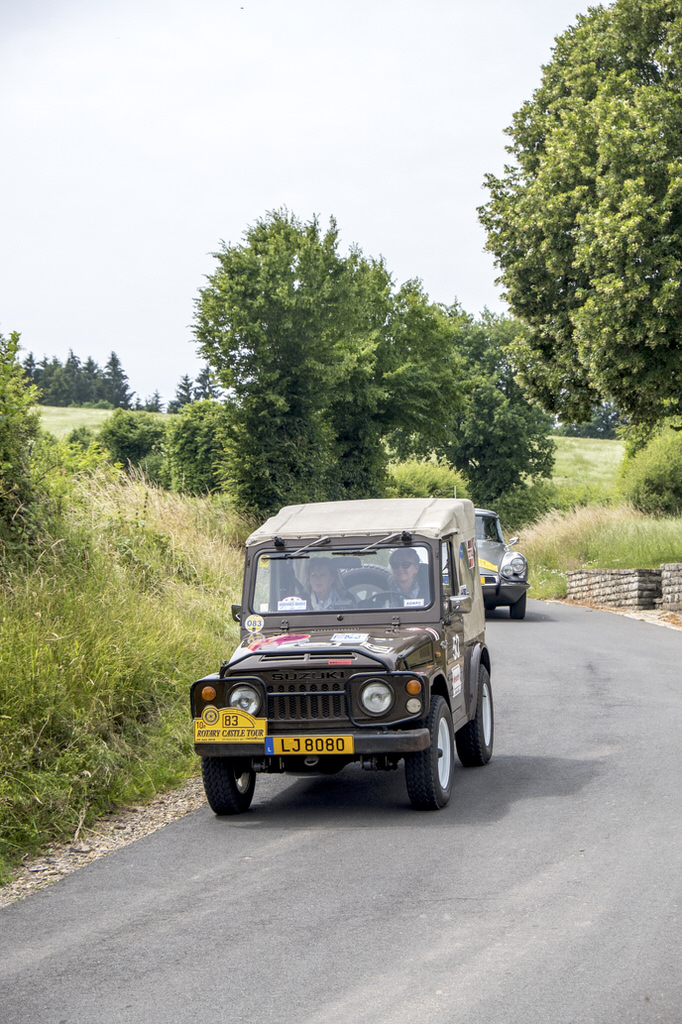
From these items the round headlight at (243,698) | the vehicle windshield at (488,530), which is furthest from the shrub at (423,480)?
the round headlight at (243,698)

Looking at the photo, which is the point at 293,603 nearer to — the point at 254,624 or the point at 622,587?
the point at 254,624

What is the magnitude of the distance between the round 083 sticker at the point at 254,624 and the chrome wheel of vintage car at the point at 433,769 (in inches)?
61.4

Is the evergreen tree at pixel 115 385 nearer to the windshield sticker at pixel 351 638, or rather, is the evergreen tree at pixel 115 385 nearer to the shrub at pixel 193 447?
the shrub at pixel 193 447

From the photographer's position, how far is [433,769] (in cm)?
740

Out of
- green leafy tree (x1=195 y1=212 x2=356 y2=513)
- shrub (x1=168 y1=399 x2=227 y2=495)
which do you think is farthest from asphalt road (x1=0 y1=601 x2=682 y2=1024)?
shrub (x1=168 y1=399 x2=227 y2=495)

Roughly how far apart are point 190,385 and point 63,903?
14613 cm

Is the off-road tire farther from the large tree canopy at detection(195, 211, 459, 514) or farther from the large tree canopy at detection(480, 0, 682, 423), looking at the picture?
the large tree canopy at detection(195, 211, 459, 514)

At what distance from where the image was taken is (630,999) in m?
4.27

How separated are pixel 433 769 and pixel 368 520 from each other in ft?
7.47

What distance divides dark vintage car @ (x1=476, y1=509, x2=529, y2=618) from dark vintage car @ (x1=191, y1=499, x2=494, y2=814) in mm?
12328

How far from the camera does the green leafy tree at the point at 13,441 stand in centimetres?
1133

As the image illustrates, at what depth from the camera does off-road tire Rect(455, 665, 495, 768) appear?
9.01 m

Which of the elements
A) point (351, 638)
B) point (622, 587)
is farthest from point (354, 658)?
point (622, 587)

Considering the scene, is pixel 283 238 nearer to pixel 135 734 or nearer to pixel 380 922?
pixel 135 734
